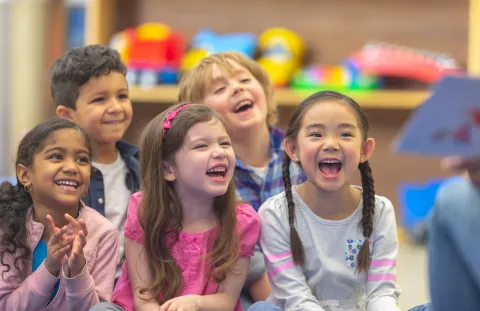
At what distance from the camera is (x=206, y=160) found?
66.0 inches

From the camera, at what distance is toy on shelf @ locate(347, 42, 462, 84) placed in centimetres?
366

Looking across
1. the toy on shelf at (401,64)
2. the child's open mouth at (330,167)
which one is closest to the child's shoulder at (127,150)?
the child's open mouth at (330,167)

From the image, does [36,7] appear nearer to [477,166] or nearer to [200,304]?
[200,304]

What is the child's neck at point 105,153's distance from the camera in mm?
2006

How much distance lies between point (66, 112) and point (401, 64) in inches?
80.8

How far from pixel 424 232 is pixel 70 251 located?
233 centimetres

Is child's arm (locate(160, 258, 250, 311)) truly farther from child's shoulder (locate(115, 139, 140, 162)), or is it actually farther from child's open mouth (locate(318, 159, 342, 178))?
child's shoulder (locate(115, 139, 140, 162))

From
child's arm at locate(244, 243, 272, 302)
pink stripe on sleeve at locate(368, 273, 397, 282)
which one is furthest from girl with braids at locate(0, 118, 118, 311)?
pink stripe on sleeve at locate(368, 273, 397, 282)

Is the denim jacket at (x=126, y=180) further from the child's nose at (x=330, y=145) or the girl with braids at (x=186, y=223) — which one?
the child's nose at (x=330, y=145)

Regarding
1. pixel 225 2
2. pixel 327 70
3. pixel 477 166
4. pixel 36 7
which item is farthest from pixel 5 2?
pixel 477 166

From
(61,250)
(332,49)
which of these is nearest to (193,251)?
(61,250)

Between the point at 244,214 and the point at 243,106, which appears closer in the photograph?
the point at 244,214

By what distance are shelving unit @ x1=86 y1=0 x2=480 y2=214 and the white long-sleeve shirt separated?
2.02 metres

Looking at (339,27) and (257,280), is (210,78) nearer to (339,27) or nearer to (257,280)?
(257,280)
